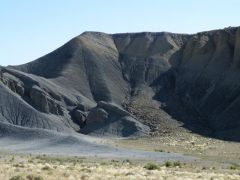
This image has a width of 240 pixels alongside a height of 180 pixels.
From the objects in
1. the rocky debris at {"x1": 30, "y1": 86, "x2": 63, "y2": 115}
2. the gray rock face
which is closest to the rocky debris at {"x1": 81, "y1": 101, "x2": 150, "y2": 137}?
the gray rock face

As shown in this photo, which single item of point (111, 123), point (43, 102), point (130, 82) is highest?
point (130, 82)

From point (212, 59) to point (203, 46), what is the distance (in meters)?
5.67

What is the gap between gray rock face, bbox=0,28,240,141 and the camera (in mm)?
102500

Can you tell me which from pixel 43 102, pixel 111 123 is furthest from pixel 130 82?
pixel 43 102

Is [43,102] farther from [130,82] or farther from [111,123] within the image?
[130,82]

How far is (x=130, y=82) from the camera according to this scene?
125625 mm

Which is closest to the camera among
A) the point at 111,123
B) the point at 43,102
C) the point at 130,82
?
the point at 111,123

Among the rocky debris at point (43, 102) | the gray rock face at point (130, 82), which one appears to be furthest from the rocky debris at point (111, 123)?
the rocky debris at point (43, 102)

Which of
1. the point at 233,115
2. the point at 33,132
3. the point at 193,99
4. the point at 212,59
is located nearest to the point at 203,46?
the point at 212,59

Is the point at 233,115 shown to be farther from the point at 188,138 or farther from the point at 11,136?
the point at 11,136

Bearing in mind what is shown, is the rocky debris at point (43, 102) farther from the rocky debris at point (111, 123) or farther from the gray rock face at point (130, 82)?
the rocky debris at point (111, 123)

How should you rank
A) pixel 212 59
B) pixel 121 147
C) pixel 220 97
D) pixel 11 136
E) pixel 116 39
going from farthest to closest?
pixel 116 39 → pixel 212 59 → pixel 220 97 → pixel 11 136 → pixel 121 147

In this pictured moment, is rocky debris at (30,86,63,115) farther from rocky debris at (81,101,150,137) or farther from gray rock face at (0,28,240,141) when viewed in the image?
rocky debris at (81,101,150,137)

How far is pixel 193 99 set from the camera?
115 metres
